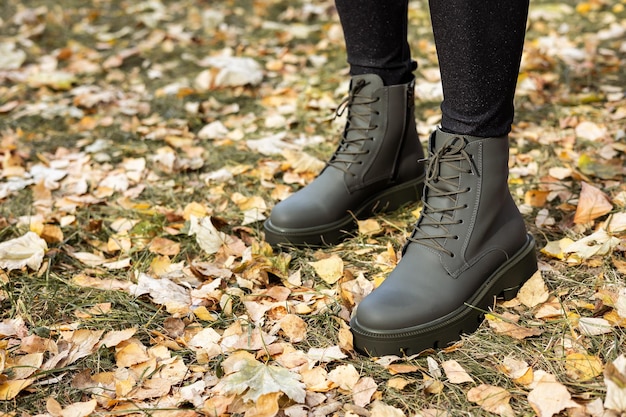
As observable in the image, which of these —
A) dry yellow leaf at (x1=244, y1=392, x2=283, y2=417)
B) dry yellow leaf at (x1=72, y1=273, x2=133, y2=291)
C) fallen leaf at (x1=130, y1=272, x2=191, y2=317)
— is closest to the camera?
dry yellow leaf at (x1=244, y1=392, x2=283, y2=417)

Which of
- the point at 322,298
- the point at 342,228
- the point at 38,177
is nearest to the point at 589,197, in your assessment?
the point at 342,228

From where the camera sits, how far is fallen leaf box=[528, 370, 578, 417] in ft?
3.58

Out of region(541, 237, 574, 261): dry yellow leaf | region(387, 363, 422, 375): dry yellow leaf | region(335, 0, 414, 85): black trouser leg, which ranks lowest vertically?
region(541, 237, 574, 261): dry yellow leaf

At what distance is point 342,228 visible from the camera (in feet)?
5.66

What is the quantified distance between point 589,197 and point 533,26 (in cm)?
217

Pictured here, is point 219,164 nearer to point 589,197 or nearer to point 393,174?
point 393,174

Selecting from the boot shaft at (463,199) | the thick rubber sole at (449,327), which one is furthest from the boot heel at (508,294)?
the boot shaft at (463,199)

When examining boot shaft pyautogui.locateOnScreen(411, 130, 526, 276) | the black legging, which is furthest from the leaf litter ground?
the black legging

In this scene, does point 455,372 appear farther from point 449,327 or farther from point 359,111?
point 359,111

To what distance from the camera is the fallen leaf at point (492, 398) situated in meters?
1.12

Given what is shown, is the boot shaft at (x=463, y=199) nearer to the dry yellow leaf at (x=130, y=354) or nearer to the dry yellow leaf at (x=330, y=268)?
the dry yellow leaf at (x=330, y=268)

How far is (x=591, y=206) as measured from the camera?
1.68 meters

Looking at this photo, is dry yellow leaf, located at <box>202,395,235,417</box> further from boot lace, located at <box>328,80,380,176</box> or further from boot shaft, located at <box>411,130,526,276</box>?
boot lace, located at <box>328,80,380,176</box>

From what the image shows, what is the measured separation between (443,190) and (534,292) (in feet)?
1.07
